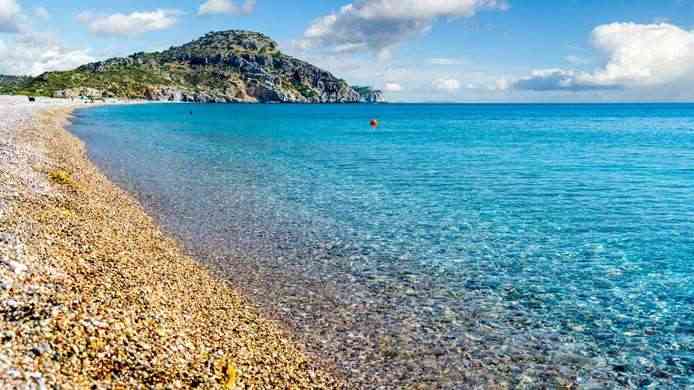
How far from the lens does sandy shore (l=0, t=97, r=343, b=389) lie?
28.9ft

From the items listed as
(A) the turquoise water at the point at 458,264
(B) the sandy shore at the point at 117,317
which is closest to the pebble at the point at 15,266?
(B) the sandy shore at the point at 117,317

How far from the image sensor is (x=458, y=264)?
Answer: 62.5 feet

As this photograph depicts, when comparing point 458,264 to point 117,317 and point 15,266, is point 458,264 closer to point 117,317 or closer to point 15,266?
point 117,317

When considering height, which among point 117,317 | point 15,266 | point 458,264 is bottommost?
point 458,264

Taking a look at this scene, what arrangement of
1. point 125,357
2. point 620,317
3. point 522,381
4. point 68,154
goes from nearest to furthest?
point 125,357
point 522,381
point 620,317
point 68,154

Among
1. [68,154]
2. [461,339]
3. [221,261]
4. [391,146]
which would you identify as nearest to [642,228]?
[461,339]

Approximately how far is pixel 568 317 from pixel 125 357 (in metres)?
11.6

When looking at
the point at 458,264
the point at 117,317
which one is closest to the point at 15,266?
the point at 117,317

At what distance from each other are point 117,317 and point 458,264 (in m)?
12.2

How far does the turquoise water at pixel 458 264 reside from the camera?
41.0ft

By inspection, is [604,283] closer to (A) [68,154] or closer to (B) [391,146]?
(A) [68,154]

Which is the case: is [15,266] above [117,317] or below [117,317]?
above

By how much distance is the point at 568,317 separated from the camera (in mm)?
14719

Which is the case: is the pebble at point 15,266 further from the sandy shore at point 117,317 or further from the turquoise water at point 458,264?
the turquoise water at point 458,264
